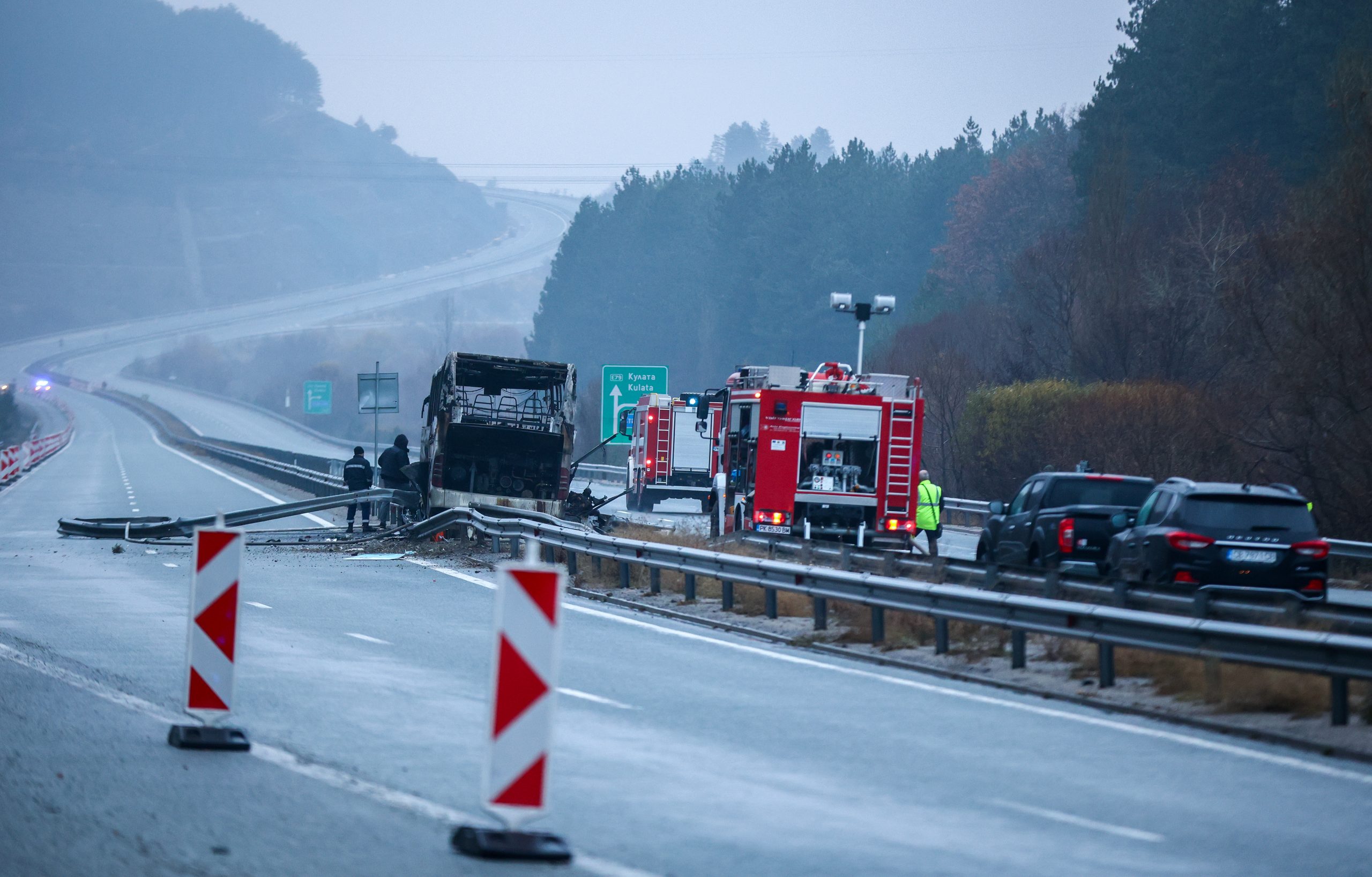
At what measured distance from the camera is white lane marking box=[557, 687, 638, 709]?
11492 mm

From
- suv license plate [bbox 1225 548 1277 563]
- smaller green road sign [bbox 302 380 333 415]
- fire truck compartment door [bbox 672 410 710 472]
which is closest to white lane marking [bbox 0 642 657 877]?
suv license plate [bbox 1225 548 1277 563]

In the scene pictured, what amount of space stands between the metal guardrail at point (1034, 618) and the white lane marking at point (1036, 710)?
2.54 feet

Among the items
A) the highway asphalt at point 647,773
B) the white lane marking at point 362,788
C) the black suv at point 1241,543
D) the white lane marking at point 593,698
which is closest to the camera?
the white lane marking at point 362,788

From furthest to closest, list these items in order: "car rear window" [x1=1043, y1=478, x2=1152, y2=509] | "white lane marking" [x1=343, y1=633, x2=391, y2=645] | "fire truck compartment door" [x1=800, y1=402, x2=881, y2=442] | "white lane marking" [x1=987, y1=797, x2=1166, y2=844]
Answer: "fire truck compartment door" [x1=800, y1=402, x2=881, y2=442] → "car rear window" [x1=1043, y1=478, x2=1152, y2=509] → "white lane marking" [x1=343, y1=633, x2=391, y2=645] → "white lane marking" [x1=987, y1=797, x2=1166, y2=844]

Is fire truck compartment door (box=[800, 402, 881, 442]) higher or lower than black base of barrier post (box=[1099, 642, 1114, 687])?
higher

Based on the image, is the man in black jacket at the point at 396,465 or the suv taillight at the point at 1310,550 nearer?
the suv taillight at the point at 1310,550

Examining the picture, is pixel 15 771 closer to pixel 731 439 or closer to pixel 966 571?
pixel 966 571

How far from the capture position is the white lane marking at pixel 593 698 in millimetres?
11492

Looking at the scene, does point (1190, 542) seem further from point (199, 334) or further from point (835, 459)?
point (199, 334)

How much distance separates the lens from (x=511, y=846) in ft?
22.4

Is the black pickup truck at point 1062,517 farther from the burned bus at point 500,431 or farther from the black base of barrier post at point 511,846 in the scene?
the black base of barrier post at point 511,846

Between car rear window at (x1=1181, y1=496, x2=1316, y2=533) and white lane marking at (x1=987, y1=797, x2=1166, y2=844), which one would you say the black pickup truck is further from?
white lane marking at (x1=987, y1=797, x2=1166, y2=844)

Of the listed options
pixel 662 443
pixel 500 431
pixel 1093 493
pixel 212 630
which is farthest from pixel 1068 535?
pixel 662 443

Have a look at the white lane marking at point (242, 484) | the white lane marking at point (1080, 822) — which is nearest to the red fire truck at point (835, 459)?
the white lane marking at point (242, 484)
